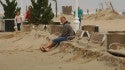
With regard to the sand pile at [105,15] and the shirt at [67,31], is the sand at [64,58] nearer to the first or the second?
the shirt at [67,31]

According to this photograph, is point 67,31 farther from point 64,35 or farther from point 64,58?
point 64,58

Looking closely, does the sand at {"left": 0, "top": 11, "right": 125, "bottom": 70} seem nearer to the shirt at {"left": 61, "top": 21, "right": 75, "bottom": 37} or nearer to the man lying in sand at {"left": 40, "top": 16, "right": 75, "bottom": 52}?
the man lying in sand at {"left": 40, "top": 16, "right": 75, "bottom": 52}

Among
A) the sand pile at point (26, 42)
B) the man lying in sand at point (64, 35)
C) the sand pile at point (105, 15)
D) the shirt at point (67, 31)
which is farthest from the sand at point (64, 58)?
the sand pile at point (105, 15)

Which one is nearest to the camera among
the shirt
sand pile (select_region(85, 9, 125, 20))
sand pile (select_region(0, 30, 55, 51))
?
the shirt

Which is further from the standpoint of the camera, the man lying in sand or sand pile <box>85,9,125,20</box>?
sand pile <box>85,9,125,20</box>

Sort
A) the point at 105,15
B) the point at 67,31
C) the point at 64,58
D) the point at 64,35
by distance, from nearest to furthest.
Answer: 1. the point at 64,58
2. the point at 67,31
3. the point at 64,35
4. the point at 105,15

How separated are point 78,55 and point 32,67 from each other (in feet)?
6.70

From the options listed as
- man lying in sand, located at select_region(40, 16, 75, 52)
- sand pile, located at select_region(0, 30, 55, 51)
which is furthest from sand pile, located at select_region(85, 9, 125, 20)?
man lying in sand, located at select_region(40, 16, 75, 52)

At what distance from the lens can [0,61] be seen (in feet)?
63.6

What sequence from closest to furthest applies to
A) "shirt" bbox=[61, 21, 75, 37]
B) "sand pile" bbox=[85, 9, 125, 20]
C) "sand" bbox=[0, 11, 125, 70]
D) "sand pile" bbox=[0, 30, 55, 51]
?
1. "sand" bbox=[0, 11, 125, 70]
2. "shirt" bbox=[61, 21, 75, 37]
3. "sand pile" bbox=[0, 30, 55, 51]
4. "sand pile" bbox=[85, 9, 125, 20]

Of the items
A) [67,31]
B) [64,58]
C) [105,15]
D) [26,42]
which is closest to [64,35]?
[67,31]

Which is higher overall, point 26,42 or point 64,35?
point 64,35

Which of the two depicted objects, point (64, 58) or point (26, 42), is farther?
point (26, 42)

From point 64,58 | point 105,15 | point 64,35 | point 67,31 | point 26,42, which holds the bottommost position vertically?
point 105,15
